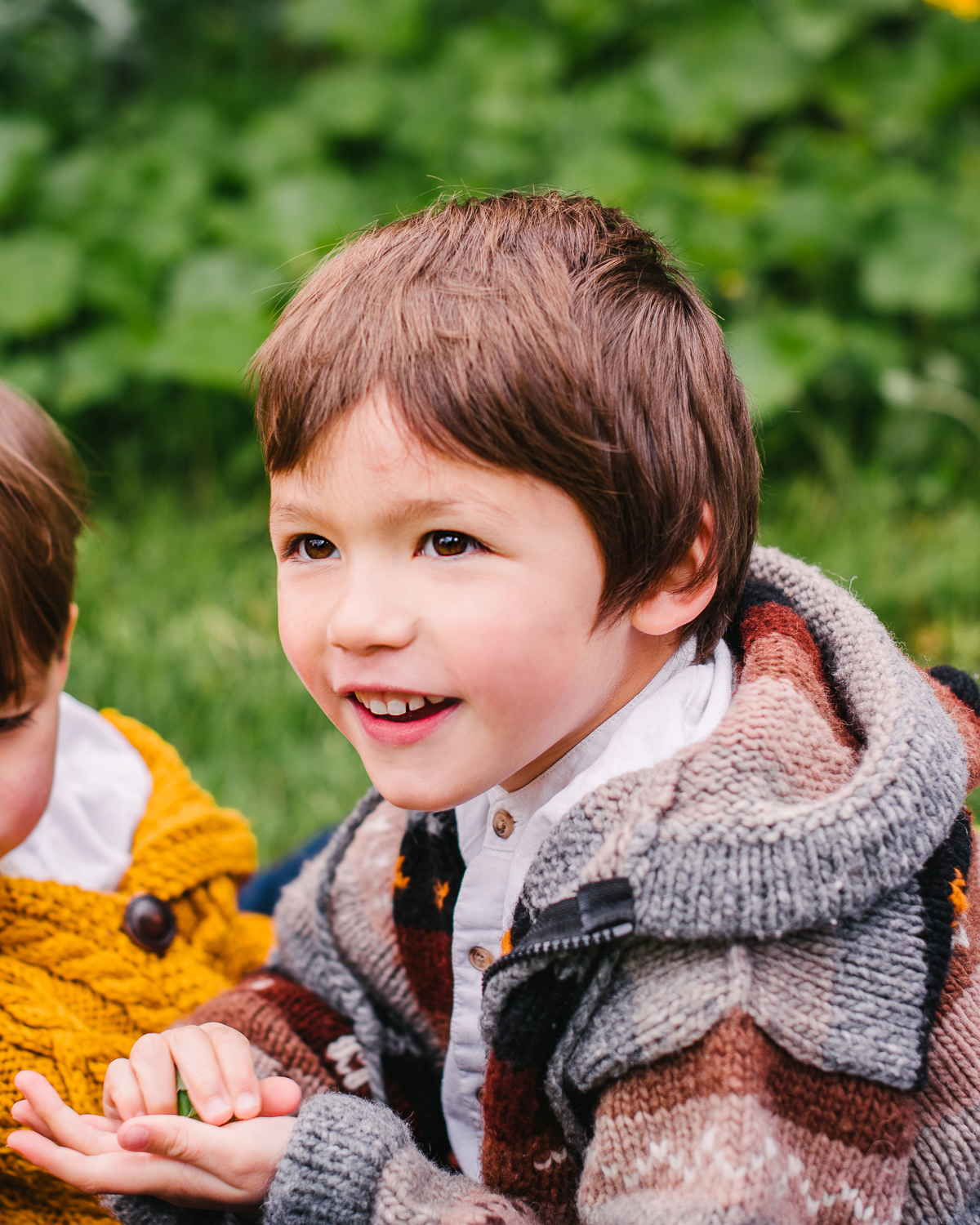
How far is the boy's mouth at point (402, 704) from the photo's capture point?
1.10 m

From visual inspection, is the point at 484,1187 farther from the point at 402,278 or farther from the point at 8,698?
the point at 402,278

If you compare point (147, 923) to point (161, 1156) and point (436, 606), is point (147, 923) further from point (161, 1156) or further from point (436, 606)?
point (436, 606)

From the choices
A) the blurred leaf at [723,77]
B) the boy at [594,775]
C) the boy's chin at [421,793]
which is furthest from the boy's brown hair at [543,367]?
the blurred leaf at [723,77]

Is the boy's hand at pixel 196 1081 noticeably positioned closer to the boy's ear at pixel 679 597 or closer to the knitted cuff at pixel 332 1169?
the knitted cuff at pixel 332 1169

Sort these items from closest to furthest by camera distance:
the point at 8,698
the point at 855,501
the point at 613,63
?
the point at 8,698 → the point at 855,501 → the point at 613,63

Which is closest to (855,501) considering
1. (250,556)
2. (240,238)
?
(250,556)

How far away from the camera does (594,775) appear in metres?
1.14

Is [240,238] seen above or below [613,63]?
below

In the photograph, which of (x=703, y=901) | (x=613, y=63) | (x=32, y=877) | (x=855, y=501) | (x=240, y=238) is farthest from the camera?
(x=613, y=63)

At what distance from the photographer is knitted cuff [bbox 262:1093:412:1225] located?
1.11 metres

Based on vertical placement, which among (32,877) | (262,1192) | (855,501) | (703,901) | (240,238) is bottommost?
(262,1192)

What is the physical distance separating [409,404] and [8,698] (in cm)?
62

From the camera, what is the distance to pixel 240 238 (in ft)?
10.8

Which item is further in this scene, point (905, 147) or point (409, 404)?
point (905, 147)
